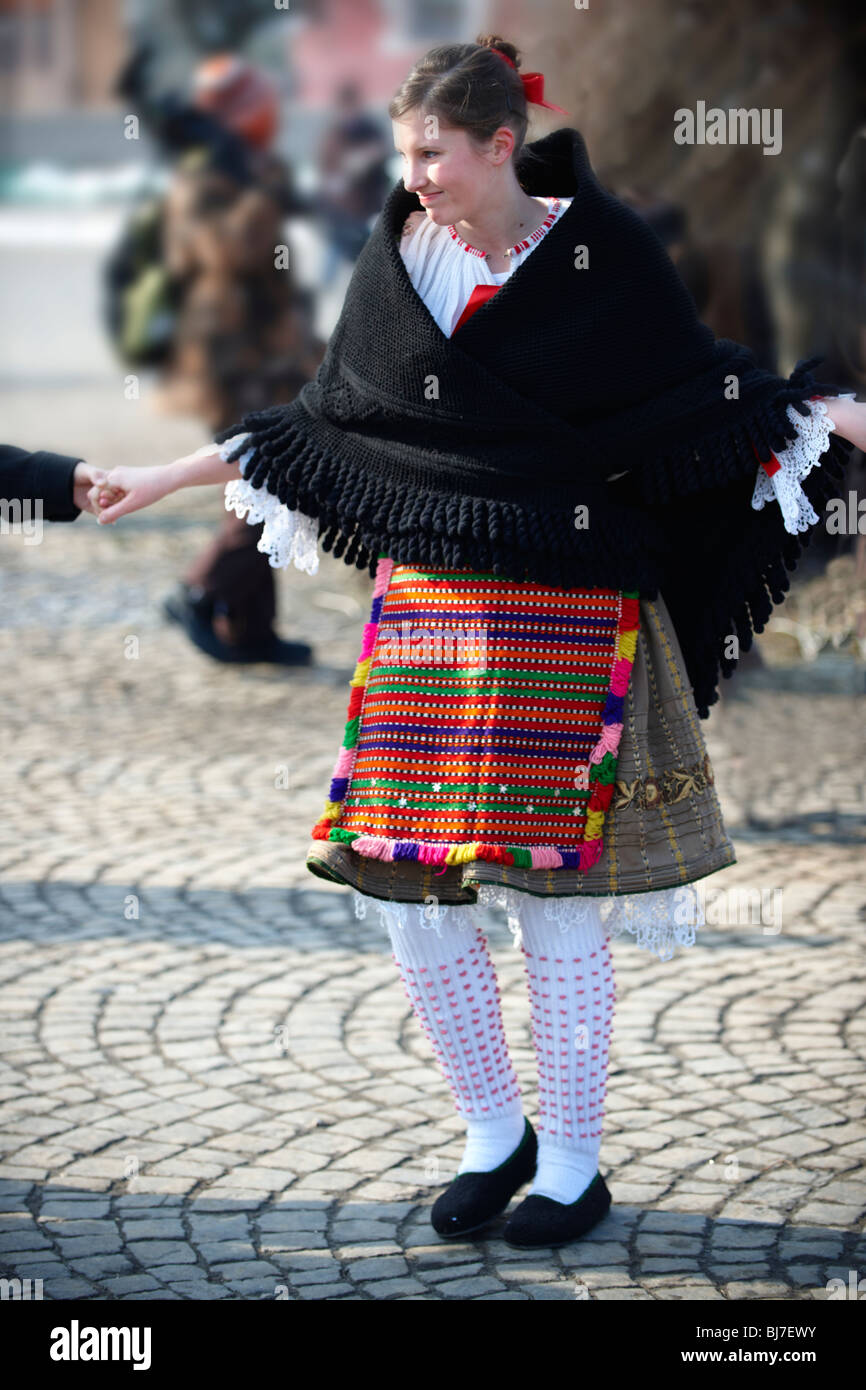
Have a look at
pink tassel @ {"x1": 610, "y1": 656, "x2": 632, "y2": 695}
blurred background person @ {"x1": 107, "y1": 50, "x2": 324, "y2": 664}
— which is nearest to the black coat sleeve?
pink tassel @ {"x1": 610, "y1": 656, "x2": 632, "y2": 695}

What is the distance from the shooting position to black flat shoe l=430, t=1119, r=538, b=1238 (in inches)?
118

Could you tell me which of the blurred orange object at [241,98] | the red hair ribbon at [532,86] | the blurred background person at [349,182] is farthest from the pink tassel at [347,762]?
the blurred background person at [349,182]

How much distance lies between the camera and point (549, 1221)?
9.70ft

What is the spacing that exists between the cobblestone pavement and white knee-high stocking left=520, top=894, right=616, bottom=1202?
136 millimetres

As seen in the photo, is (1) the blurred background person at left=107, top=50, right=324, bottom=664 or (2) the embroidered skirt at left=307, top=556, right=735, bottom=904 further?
(1) the blurred background person at left=107, top=50, right=324, bottom=664

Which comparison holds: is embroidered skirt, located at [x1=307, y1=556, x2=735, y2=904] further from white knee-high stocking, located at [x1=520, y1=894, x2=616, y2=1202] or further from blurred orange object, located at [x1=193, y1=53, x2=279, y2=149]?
blurred orange object, located at [x1=193, y1=53, x2=279, y2=149]

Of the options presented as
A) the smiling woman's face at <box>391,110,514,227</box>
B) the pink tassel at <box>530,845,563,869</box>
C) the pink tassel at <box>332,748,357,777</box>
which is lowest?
the pink tassel at <box>530,845,563,869</box>

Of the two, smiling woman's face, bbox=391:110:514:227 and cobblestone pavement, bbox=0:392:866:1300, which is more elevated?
smiling woman's face, bbox=391:110:514:227

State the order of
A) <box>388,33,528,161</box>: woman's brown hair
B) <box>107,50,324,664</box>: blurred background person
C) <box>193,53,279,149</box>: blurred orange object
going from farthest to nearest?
<box>193,53,279,149</box>: blurred orange object → <box>107,50,324,664</box>: blurred background person → <box>388,33,528,161</box>: woman's brown hair

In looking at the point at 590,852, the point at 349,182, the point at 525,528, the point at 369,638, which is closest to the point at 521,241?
the point at 525,528

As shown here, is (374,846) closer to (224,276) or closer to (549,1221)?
(549,1221)

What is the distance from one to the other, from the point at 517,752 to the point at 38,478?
0.96 m

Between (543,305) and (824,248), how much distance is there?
6957 mm

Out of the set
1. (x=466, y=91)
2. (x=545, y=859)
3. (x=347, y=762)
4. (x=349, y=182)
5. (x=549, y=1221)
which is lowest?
(x=549, y=1221)
